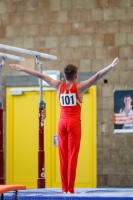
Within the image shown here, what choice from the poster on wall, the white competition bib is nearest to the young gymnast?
the white competition bib

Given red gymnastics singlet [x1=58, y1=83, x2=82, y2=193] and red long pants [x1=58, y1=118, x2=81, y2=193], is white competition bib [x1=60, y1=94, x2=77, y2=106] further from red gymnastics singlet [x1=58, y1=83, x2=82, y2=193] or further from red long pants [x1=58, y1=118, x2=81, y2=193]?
red long pants [x1=58, y1=118, x2=81, y2=193]

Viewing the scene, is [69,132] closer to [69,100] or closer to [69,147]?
[69,147]

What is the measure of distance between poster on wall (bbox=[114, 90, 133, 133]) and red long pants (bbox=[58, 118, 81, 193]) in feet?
18.0

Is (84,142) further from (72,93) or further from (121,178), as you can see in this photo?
(72,93)

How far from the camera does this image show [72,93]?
24.7 ft

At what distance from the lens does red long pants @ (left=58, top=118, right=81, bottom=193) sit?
7555 millimetres

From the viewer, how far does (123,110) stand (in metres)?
13.1

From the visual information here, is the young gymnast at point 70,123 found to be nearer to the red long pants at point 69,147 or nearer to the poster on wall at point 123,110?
the red long pants at point 69,147

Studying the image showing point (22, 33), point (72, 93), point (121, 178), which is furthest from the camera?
point (22, 33)

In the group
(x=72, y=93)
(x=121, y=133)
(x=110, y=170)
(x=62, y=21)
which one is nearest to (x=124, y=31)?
(x=62, y=21)

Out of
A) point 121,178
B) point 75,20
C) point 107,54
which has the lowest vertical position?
point 121,178

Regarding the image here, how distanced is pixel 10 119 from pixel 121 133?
2700 millimetres

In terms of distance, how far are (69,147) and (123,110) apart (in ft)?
18.4

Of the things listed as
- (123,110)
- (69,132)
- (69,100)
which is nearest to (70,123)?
(69,132)
